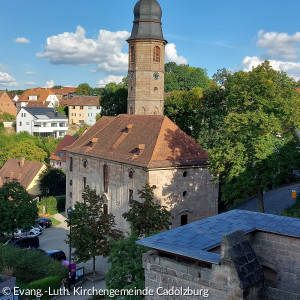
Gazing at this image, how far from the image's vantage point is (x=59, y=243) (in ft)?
107

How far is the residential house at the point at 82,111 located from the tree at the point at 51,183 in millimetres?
48548

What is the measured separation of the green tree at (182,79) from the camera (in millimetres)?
74625

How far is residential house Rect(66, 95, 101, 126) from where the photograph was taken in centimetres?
9744

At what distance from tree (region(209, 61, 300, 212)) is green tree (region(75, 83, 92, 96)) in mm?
111760

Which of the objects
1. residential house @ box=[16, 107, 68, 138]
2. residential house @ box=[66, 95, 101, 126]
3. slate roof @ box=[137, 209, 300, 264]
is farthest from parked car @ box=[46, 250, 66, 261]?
residential house @ box=[66, 95, 101, 126]

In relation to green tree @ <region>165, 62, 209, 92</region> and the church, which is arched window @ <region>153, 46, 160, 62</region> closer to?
the church

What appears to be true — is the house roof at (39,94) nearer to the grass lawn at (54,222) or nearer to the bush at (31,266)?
the grass lawn at (54,222)

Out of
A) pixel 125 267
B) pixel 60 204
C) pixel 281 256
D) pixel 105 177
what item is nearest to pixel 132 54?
pixel 105 177

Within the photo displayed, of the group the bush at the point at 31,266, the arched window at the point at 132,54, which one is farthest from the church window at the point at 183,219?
the arched window at the point at 132,54

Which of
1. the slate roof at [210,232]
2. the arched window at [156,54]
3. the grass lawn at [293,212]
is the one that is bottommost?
the grass lawn at [293,212]

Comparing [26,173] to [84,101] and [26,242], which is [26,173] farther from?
[84,101]

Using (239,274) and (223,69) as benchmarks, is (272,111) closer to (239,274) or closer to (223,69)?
(239,274)

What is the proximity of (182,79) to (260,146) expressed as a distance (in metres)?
54.8

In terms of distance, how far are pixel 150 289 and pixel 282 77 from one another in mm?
23360
